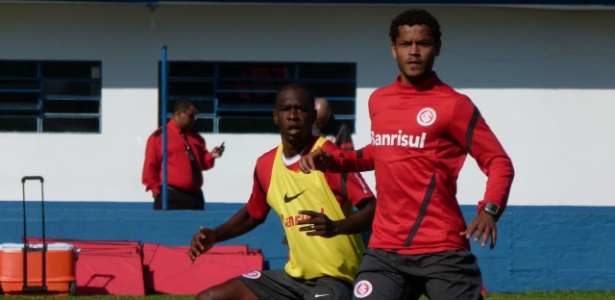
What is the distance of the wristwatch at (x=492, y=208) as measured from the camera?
5.34 metres

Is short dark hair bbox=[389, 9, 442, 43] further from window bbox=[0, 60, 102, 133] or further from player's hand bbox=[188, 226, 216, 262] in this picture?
window bbox=[0, 60, 102, 133]

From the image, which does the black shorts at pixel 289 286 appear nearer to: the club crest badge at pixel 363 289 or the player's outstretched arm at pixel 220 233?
the player's outstretched arm at pixel 220 233

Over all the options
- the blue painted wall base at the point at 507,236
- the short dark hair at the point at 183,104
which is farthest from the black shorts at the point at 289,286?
the short dark hair at the point at 183,104

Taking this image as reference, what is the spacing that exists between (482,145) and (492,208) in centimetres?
38

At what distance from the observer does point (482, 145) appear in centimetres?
563

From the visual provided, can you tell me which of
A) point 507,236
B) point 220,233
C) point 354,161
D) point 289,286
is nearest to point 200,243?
point 220,233

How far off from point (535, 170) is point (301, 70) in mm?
3180

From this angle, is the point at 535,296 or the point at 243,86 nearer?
the point at 535,296

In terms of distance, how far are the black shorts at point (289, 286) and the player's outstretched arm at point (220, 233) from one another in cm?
26

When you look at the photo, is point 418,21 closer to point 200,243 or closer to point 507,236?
point 200,243

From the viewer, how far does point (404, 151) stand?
5.78 meters

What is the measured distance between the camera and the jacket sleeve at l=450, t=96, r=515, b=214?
5.49 m

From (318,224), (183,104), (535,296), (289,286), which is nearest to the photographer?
(318,224)

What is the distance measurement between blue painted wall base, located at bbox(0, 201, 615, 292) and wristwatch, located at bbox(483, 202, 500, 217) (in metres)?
7.35
